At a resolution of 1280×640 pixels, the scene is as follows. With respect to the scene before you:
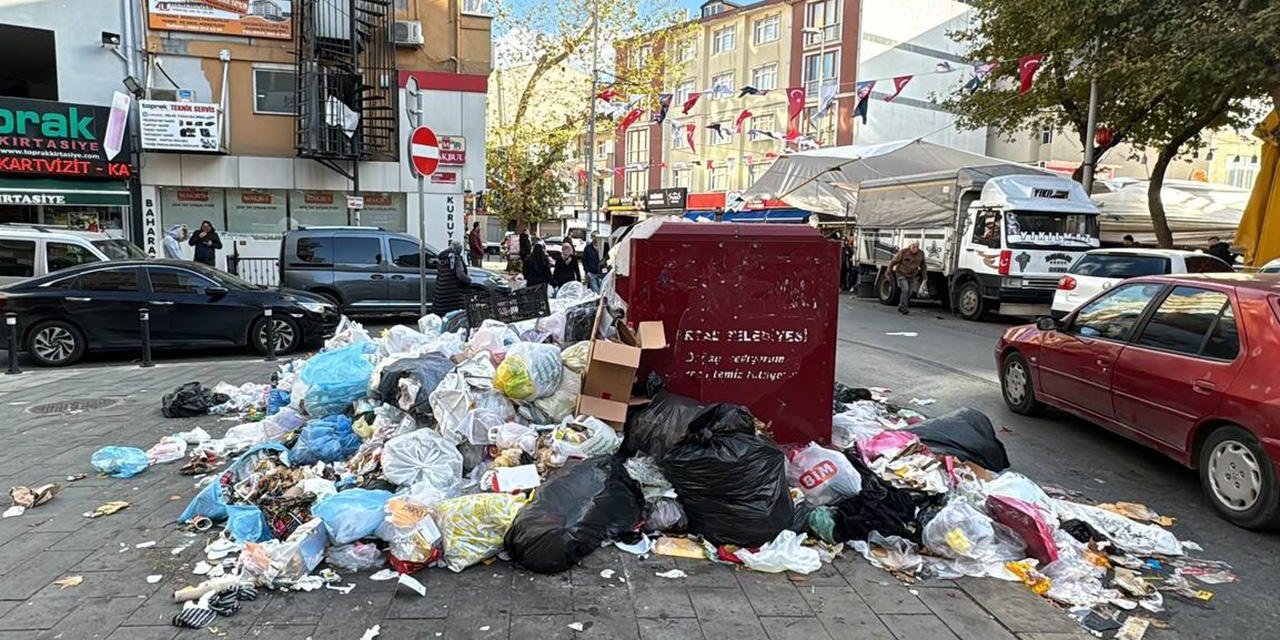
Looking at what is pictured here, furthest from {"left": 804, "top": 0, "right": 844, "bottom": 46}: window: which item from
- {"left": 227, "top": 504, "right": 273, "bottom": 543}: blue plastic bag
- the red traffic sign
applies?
{"left": 227, "top": 504, "right": 273, "bottom": 543}: blue plastic bag

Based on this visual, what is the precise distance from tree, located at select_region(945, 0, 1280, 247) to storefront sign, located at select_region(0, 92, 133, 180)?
1993 cm

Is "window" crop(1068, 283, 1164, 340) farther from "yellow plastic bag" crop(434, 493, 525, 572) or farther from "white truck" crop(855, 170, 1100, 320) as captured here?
"white truck" crop(855, 170, 1100, 320)

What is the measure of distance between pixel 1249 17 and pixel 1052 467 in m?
11.2

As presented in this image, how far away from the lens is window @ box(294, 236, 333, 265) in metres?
13.0

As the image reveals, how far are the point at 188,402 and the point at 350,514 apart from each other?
12.6 ft

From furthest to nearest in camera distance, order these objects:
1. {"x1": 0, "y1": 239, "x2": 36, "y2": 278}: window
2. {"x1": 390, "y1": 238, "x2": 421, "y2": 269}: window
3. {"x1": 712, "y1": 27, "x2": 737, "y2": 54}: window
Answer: {"x1": 712, "y1": 27, "x2": 737, "y2": 54}: window, {"x1": 390, "y1": 238, "x2": 421, "y2": 269}: window, {"x1": 0, "y1": 239, "x2": 36, "y2": 278}: window

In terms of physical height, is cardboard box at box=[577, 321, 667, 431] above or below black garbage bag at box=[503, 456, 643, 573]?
above

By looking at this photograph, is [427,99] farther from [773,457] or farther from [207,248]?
[773,457]

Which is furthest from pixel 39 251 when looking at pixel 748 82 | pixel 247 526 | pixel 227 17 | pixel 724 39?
pixel 724 39

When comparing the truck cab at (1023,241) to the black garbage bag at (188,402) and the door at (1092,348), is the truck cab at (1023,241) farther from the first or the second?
the black garbage bag at (188,402)

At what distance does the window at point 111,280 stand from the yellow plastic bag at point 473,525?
8013 mm

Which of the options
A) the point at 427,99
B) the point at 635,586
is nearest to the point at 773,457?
the point at 635,586

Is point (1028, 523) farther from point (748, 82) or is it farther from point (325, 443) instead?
point (748, 82)

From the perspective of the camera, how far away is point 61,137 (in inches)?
650
